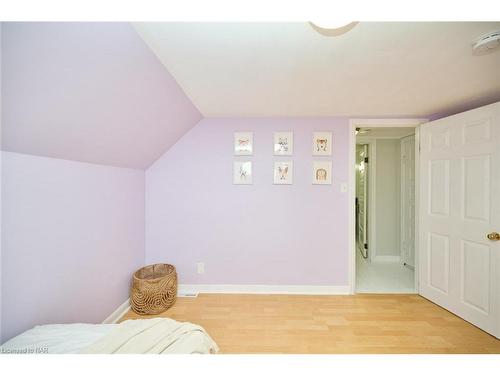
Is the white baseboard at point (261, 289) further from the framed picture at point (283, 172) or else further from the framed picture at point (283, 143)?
the framed picture at point (283, 143)

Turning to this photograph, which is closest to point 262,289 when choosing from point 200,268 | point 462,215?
point 200,268

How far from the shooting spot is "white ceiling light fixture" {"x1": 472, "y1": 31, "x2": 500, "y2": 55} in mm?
1145

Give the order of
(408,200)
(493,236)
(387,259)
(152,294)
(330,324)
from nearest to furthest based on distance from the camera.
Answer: (493,236)
(330,324)
(152,294)
(408,200)
(387,259)

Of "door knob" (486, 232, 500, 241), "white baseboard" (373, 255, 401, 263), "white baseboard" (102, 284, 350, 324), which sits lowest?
"white baseboard" (373, 255, 401, 263)

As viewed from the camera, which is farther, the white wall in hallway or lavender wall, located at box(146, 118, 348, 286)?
the white wall in hallway

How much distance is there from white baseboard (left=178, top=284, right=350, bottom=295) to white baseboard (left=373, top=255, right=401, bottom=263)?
66.2 inches

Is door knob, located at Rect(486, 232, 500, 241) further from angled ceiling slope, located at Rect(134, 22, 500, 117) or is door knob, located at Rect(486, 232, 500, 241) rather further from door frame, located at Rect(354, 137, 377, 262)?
door frame, located at Rect(354, 137, 377, 262)

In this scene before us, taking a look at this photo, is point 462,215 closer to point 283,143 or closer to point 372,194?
point 372,194

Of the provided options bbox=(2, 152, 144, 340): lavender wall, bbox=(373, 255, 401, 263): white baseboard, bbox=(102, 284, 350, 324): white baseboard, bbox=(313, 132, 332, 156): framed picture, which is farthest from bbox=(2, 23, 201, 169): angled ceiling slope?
bbox=(373, 255, 401, 263): white baseboard

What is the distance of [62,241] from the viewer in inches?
56.7

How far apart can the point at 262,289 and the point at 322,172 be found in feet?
5.29

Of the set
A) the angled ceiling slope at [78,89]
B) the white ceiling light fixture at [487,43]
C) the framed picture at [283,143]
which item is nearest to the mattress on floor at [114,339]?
the angled ceiling slope at [78,89]

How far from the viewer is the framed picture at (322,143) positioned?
2.50 metres

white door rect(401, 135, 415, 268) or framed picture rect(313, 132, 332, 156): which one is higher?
framed picture rect(313, 132, 332, 156)
